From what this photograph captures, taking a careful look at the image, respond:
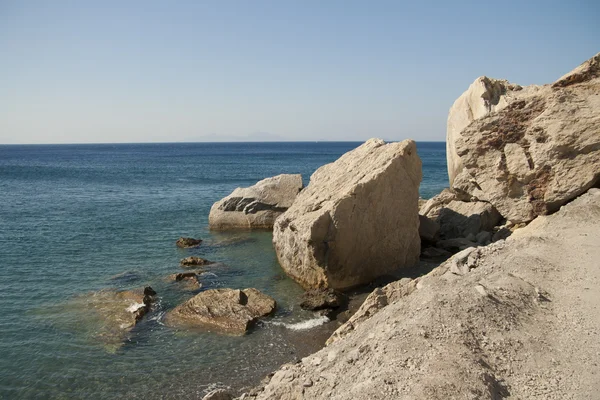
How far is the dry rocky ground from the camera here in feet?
23.5

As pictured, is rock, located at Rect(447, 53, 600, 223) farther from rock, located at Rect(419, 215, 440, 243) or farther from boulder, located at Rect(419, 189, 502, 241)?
rock, located at Rect(419, 215, 440, 243)

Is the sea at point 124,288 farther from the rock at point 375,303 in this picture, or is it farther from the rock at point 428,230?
the rock at point 428,230

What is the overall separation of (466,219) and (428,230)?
1832mm

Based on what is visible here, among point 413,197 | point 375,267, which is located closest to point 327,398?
point 375,267

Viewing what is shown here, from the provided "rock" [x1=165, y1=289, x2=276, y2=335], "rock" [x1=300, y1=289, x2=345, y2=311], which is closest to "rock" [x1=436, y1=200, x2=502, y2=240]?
"rock" [x1=300, y1=289, x2=345, y2=311]

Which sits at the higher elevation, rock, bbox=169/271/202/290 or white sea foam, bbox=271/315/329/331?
rock, bbox=169/271/202/290

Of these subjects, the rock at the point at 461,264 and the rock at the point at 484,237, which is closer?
the rock at the point at 461,264

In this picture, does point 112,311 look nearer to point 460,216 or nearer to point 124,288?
point 124,288

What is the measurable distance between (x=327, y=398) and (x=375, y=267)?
9.60m

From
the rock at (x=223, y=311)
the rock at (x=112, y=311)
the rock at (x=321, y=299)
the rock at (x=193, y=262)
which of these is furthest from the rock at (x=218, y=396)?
the rock at (x=193, y=262)

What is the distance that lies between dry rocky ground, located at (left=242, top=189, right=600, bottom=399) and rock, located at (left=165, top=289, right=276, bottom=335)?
385 centimetres

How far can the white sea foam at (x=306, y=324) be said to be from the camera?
1375cm

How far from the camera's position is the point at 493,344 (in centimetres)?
812

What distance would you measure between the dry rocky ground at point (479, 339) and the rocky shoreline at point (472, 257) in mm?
27
